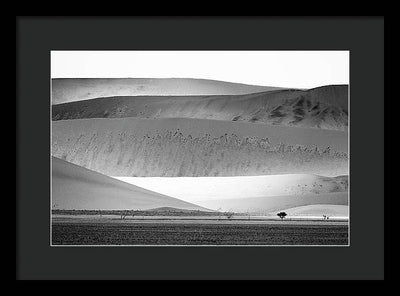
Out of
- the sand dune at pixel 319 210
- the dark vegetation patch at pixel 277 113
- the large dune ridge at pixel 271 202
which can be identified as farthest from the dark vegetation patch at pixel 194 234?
the dark vegetation patch at pixel 277 113

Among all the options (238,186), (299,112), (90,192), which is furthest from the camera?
(299,112)

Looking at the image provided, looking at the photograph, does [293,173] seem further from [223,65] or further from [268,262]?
[268,262]

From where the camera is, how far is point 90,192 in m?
20.2

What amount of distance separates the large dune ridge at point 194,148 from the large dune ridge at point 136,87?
1077 millimetres

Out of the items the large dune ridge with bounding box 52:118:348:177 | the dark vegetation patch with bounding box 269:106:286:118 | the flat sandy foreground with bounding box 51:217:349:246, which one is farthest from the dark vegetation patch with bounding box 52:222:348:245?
the dark vegetation patch with bounding box 269:106:286:118

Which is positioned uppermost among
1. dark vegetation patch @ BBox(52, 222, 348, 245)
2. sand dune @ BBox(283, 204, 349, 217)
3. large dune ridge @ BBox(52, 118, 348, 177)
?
large dune ridge @ BBox(52, 118, 348, 177)

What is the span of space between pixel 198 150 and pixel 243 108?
3.71 metres

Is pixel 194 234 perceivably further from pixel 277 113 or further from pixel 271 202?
pixel 277 113

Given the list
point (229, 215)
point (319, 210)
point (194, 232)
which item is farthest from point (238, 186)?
point (194, 232)

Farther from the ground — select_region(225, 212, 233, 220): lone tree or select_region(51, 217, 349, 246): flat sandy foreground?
select_region(225, 212, 233, 220): lone tree

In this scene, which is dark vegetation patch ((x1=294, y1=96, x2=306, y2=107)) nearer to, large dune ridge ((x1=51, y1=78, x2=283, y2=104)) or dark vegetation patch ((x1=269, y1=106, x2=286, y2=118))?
dark vegetation patch ((x1=269, y1=106, x2=286, y2=118))

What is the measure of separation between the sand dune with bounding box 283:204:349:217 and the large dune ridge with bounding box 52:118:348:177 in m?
0.99

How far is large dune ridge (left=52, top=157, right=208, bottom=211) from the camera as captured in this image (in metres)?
20.1

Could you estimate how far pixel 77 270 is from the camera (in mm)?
13930
